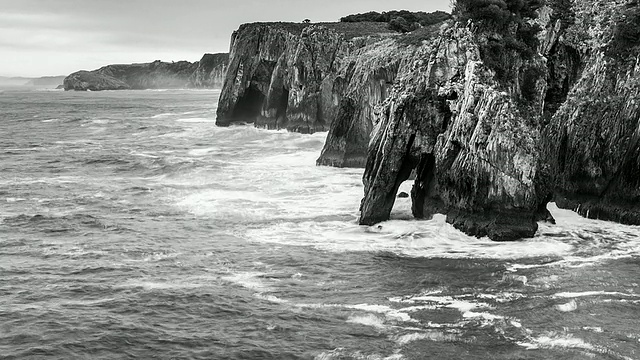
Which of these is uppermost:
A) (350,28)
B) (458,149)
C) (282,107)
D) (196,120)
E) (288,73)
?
(350,28)

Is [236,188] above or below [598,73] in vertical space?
below

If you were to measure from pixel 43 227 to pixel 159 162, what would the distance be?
29743mm

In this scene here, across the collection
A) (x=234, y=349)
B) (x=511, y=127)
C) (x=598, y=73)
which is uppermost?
(x=598, y=73)

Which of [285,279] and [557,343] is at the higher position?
[557,343]

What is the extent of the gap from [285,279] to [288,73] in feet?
238

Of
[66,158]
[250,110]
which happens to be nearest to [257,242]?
[66,158]

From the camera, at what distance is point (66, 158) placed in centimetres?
8188

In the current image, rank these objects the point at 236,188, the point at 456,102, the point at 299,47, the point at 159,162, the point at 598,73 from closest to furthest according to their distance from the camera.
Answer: the point at 456,102, the point at 598,73, the point at 236,188, the point at 159,162, the point at 299,47

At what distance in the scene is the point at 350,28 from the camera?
11275 centimetres

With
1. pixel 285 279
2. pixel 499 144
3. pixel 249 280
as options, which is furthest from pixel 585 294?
pixel 249 280

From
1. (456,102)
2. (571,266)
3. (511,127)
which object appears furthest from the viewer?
(456,102)

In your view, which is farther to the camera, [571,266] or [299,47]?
[299,47]

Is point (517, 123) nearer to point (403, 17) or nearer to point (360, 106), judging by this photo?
point (360, 106)

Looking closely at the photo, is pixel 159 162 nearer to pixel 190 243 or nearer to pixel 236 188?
pixel 236 188
